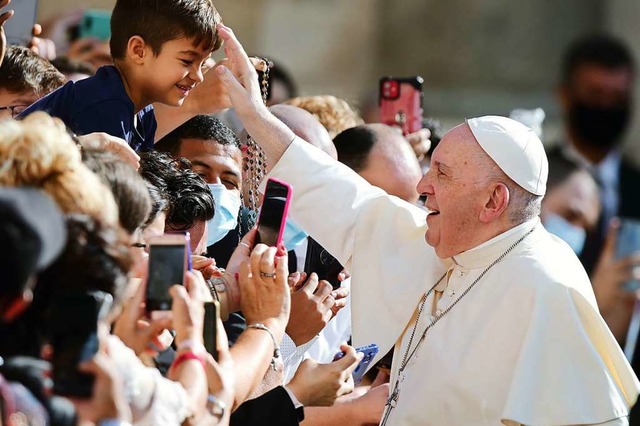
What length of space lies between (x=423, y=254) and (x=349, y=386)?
897mm

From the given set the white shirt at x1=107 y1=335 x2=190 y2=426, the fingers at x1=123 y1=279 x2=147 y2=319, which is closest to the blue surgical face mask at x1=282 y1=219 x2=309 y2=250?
the fingers at x1=123 y1=279 x2=147 y2=319

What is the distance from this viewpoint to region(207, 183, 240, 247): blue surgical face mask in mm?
5672

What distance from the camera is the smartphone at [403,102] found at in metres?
7.14

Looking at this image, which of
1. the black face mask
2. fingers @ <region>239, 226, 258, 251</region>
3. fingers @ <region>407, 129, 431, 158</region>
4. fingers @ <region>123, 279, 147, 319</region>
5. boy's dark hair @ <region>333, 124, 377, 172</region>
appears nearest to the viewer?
fingers @ <region>123, 279, 147, 319</region>

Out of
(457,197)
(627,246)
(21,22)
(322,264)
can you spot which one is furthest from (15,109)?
(627,246)

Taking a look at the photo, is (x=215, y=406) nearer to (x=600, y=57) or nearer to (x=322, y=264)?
(x=322, y=264)

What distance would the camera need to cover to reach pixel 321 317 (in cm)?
518

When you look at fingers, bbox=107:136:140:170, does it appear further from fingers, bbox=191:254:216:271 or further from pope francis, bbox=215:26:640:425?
pope francis, bbox=215:26:640:425

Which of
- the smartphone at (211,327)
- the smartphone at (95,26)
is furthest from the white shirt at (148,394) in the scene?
the smartphone at (95,26)

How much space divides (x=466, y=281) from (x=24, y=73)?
184 cm

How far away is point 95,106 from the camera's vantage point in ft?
16.9

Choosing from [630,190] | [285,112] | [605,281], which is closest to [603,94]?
[630,190]

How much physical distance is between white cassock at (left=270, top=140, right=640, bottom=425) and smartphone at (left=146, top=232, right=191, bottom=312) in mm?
1509

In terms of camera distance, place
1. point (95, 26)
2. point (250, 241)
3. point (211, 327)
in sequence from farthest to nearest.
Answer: point (95, 26) < point (250, 241) < point (211, 327)
